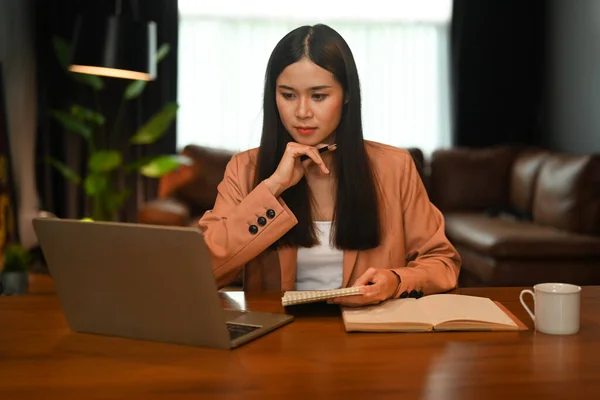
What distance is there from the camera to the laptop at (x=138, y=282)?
1022 millimetres

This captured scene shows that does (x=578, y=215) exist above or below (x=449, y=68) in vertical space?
below

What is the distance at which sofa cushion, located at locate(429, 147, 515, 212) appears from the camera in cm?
481

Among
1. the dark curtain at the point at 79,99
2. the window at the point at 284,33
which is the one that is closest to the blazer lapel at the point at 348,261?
the window at the point at 284,33

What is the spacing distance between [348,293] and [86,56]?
2.95m

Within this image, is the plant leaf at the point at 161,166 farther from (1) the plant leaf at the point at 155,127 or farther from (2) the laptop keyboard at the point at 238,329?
(2) the laptop keyboard at the point at 238,329

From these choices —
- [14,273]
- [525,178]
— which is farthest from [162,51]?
[525,178]

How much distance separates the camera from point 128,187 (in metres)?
5.15

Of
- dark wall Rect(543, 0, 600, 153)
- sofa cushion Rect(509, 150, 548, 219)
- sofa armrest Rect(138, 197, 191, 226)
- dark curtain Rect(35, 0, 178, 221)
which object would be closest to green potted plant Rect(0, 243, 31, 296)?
sofa armrest Rect(138, 197, 191, 226)

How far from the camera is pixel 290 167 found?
148 cm

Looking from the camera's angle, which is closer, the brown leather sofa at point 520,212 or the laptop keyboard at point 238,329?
the laptop keyboard at point 238,329

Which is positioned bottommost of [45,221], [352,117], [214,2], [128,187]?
[128,187]

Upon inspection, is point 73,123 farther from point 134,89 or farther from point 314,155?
point 314,155

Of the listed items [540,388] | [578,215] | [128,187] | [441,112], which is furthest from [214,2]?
[540,388]

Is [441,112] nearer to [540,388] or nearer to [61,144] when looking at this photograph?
[61,144]
